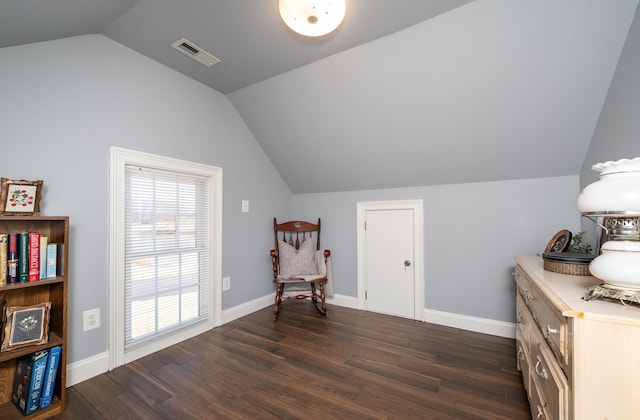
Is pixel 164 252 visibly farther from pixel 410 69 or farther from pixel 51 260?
pixel 410 69

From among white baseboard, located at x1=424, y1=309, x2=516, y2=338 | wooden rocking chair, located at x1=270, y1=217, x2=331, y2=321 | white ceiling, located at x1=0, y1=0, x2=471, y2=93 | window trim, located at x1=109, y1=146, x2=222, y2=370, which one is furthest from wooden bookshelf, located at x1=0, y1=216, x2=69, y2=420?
white baseboard, located at x1=424, y1=309, x2=516, y2=338

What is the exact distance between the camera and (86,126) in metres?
1.91

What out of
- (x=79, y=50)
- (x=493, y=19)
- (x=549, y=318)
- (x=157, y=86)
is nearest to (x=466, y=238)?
(x=549, y=318)

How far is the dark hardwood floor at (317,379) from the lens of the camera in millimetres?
1591

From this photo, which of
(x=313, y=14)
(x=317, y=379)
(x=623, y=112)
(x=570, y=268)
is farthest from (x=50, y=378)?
(x=623, y=112)

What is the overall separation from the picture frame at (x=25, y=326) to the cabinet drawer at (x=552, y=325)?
2.53m

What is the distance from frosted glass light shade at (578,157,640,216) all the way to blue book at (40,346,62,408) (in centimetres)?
276

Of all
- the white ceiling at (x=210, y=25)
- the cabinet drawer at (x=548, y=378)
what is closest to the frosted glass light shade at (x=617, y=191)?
the cabinet drawer at (x=548, y=378)

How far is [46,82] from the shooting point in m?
1.74

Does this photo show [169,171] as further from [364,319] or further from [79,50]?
[364,319]

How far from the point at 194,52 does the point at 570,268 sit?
288 cm

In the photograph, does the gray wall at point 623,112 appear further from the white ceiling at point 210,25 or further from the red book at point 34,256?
the red book at point 34,256

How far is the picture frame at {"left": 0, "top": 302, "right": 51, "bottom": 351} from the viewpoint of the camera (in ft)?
4.82

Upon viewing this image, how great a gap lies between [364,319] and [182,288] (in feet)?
6.22
